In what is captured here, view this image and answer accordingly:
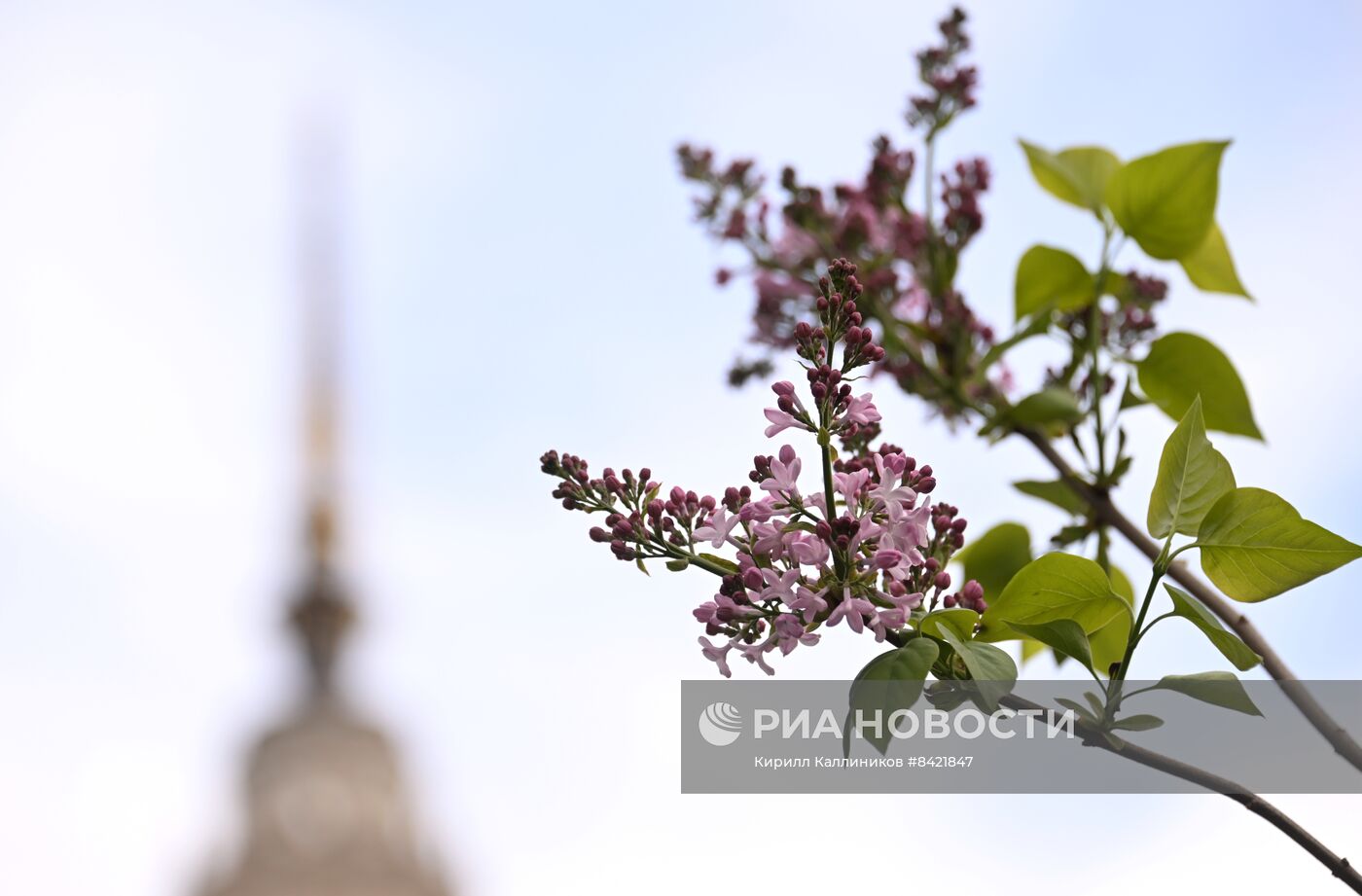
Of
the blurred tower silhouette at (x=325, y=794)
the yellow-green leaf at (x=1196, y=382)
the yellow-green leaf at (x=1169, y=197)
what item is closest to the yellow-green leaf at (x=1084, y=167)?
the yellow-green leaf at (x=1169, y=197)

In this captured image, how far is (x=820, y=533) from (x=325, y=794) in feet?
84.6

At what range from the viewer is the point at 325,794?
24406 mm

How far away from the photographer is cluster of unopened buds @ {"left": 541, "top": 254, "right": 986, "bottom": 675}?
0.58 metres

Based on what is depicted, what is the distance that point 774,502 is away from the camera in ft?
1.99

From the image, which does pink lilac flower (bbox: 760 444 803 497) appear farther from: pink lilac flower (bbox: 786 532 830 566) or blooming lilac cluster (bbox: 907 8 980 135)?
blooming lilac cluster (bbox: 907 8 980 135)

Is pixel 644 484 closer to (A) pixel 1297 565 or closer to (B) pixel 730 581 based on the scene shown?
(B) pixel 730 581

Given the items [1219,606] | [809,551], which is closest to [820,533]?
[809,551]

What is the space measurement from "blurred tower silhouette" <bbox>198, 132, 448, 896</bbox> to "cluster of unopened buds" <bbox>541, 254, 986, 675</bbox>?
24.7m

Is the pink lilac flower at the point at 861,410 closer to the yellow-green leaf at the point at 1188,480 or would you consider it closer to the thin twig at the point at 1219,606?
the yellow-green leaf at the point at 1188,480

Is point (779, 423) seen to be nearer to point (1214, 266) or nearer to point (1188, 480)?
point (1188, 480)

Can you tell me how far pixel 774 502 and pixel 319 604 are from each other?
24.8 m

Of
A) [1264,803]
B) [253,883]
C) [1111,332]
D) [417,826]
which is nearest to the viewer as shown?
[1264,803]

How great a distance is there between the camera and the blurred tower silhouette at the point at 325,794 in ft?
77.6

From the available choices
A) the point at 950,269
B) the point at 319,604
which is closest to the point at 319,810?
the point at 319,604
